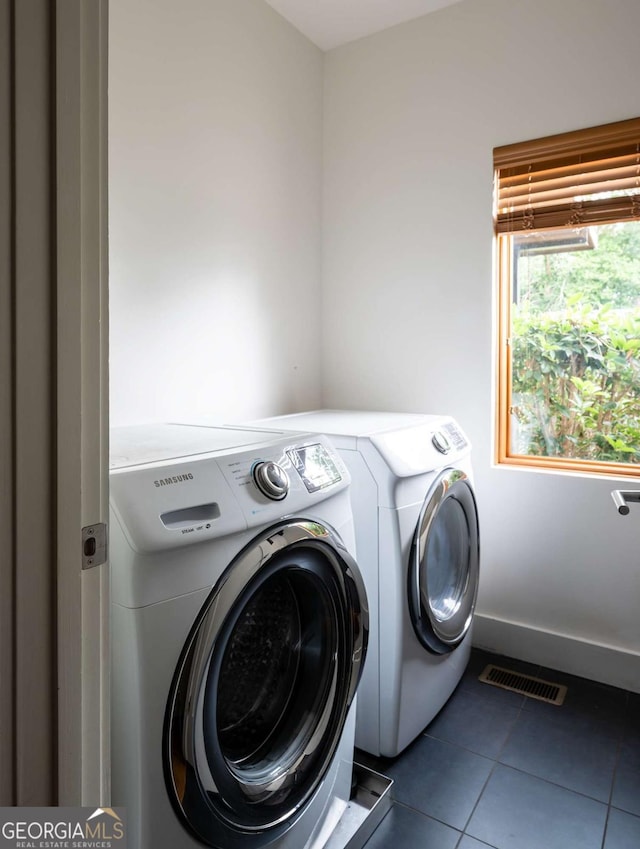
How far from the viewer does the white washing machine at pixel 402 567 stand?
162cm

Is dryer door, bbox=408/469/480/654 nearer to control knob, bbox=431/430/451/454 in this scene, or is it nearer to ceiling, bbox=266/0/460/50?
control knob, bbox=431/430/451/454

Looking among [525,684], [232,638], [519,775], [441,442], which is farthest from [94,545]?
[525,684]

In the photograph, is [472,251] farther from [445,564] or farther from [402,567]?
[402,567]

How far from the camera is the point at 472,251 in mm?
2295

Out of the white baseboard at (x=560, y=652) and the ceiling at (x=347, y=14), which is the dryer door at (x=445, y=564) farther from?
the ceiling at (x=347, y=14)

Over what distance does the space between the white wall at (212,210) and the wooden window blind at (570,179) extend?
0.89 meters

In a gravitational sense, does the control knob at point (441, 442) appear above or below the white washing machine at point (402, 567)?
above

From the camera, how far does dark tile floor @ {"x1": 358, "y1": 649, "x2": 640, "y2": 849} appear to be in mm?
1452

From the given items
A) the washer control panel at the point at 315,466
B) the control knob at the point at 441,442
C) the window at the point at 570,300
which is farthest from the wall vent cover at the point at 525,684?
the washer control panel at the point at 315,466

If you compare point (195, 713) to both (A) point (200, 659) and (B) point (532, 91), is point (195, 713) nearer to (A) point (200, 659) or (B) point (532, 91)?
(A) point (200, 659)

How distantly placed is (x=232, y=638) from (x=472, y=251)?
1.81m

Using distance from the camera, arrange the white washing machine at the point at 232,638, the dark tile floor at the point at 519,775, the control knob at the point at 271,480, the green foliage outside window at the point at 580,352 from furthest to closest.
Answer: the green foliage outside window at the point at 580,352
the dark tile floor at the point at 519,775
the control knob at the point at 271,480
the white washing machine at the point at 232,638

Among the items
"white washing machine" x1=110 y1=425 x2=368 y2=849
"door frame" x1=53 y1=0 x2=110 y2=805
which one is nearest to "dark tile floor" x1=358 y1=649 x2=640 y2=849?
"white washing machine" x1=110 y1=425 x2=368 y2=849

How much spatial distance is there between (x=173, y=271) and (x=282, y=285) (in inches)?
24.9
